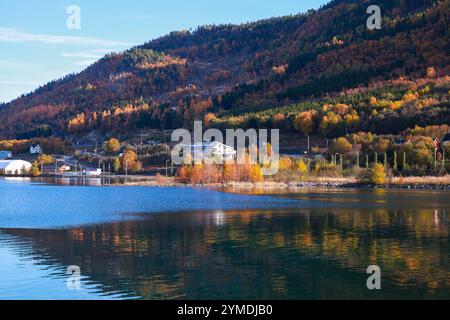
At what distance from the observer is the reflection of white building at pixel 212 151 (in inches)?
3528

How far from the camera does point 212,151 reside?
3866 inches

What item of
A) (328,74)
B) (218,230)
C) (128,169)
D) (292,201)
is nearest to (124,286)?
(218,230)

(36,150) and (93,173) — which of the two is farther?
(36,150)

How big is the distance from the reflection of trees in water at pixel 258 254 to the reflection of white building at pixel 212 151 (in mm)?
51630

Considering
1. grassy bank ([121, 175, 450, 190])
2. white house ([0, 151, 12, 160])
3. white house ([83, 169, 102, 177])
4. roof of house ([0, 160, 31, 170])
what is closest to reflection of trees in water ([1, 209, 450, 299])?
→ grassy bank ([121, 175, 450, 190])

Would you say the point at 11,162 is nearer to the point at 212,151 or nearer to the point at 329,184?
the point at 212,151

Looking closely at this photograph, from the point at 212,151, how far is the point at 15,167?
4266 centimetres

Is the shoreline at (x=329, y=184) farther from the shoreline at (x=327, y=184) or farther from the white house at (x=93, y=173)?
the white house at (x=93, y=173)

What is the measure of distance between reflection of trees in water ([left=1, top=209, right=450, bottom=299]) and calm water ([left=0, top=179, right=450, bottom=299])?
36mm

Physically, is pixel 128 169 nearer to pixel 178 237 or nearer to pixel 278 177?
pixel 278 177

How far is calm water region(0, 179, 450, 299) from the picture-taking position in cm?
1969

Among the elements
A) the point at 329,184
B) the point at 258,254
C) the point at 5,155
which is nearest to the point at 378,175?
the point at 329,184

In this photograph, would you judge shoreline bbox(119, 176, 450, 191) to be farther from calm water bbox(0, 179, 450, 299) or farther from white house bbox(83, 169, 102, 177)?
white house bbox(83, 169, 102, 177)

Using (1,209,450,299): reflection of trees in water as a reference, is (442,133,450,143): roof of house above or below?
above
